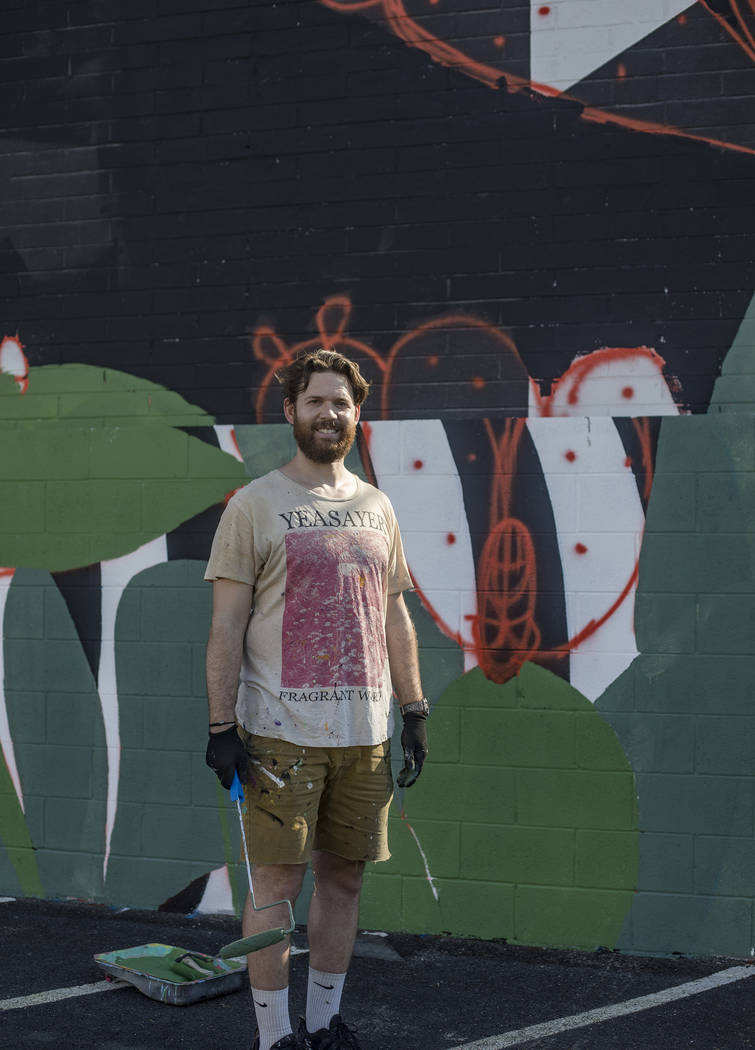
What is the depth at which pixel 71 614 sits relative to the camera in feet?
17.7

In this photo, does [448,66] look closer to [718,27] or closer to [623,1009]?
[718,27]

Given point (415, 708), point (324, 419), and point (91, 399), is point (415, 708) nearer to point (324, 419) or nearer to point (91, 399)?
point (324, 419)

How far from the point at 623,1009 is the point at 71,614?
2963 mm

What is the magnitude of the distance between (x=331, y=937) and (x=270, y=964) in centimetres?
23

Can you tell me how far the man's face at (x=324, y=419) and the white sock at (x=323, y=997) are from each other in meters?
1.61

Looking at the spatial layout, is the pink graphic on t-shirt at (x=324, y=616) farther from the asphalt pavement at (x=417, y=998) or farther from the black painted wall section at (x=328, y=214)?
the black painted wall section at (x=328, y=214)

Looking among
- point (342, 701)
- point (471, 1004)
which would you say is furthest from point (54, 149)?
point (471, 1004)

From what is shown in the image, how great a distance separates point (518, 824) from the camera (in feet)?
15.9

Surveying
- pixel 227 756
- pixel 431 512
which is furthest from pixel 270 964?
pixel 431 512

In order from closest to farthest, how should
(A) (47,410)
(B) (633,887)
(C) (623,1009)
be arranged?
(C) (623,1009) → (B) (633,887) → (A) (47,410)

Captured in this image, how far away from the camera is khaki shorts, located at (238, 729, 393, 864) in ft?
11.3

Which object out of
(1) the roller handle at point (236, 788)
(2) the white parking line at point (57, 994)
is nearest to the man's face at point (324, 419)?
(1) the roller handle at point (236, 788)

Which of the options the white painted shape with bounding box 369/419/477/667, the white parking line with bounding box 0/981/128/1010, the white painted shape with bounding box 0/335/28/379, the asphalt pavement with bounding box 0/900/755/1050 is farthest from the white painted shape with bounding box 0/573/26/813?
the white painted shape with bounding box 369/419/477/667

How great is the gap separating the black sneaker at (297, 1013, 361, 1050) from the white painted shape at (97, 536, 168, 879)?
79.6 inches
